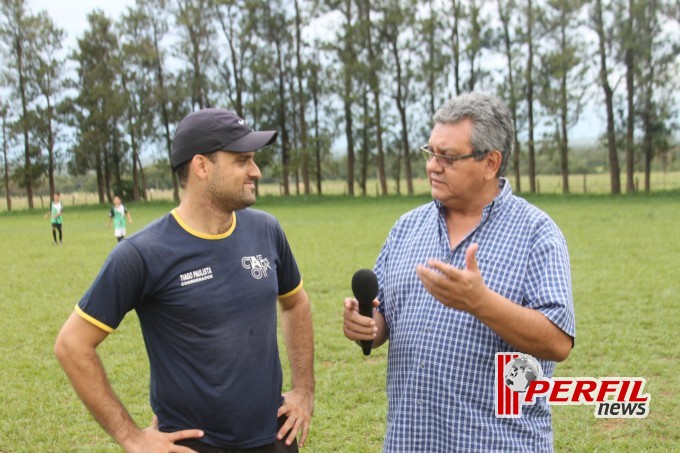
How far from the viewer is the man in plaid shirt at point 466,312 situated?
7.89 feet

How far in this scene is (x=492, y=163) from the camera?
265 centimetres

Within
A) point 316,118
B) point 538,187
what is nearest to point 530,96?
point 538,187

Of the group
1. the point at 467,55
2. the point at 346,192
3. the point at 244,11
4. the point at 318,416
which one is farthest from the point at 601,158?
the point at 318,416

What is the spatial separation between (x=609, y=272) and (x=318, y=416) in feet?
26.5

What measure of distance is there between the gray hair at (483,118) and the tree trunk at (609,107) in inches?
1479

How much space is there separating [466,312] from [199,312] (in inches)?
40.7

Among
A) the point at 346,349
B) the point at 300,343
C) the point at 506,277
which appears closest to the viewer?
the point at 506,277

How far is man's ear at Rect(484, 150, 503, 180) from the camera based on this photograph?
103 inches

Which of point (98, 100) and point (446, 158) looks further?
point (98, 100)

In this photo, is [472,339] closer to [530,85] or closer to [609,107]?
[609,107]

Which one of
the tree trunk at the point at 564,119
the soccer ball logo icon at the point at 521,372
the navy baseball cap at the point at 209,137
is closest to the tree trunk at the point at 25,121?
the tree trunk at the point at 564,119

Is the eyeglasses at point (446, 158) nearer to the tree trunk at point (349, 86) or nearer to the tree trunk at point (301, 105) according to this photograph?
the tree trunk at point (349, 86)

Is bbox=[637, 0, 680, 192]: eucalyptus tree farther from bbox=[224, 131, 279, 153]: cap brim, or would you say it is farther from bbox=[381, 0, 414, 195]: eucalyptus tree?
bbox=[224, 131, 279, 153]: cap brim

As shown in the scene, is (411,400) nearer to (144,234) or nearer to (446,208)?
(446,208)
